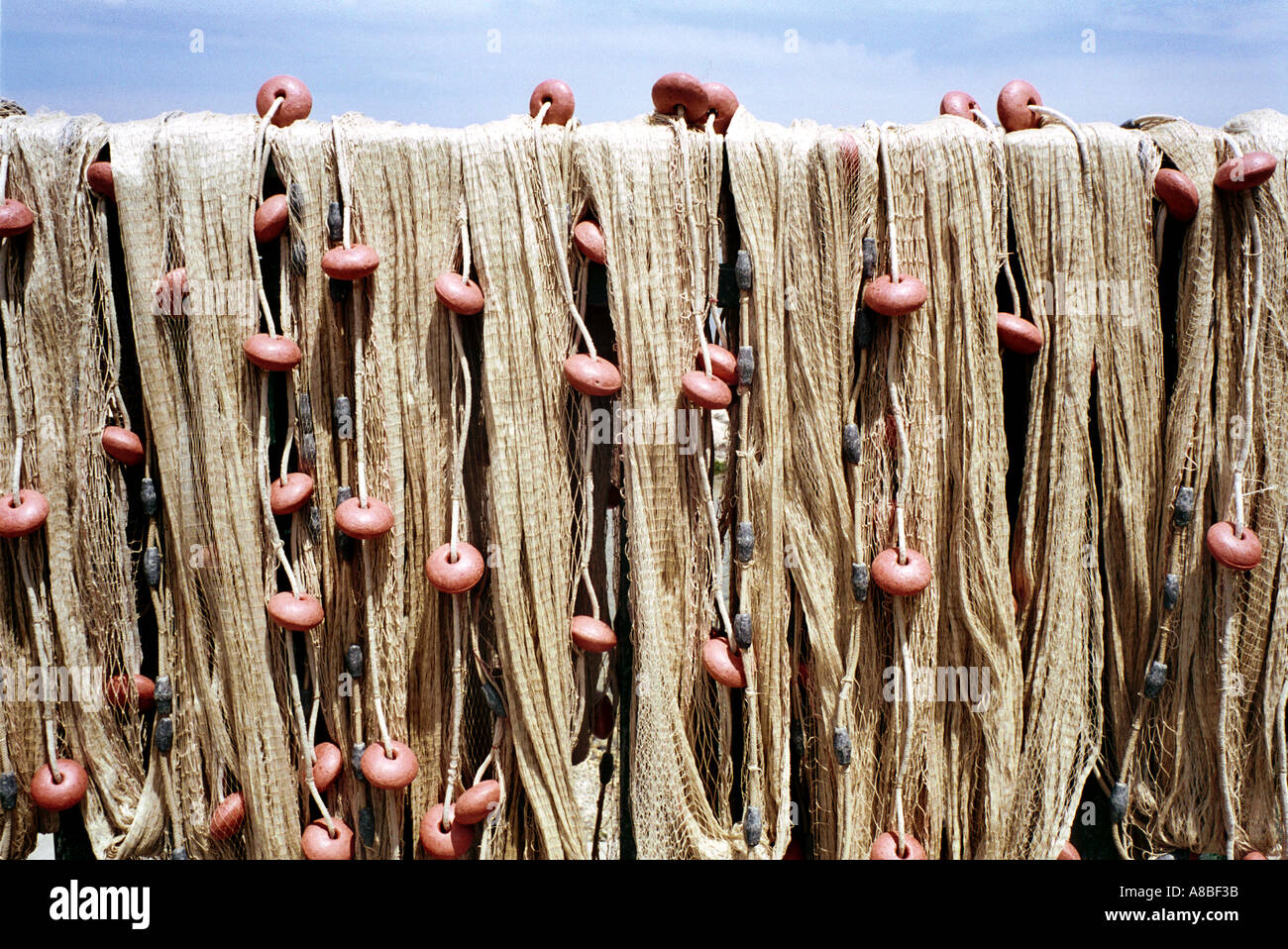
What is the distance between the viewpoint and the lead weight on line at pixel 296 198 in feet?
5.34

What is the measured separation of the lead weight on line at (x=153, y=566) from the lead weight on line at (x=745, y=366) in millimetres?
1091

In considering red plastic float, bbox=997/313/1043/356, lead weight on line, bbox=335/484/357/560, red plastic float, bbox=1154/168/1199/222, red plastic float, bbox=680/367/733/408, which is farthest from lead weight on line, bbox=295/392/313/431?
red plastic float, bbox=1154/168/1199/222

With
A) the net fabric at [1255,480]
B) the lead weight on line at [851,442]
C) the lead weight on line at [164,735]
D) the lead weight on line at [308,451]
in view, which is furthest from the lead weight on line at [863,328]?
the lead weight on line at [164,735]

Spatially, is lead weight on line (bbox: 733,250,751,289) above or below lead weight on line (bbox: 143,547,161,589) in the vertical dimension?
above

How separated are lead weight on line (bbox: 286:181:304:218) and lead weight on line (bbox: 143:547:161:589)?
2.14ft

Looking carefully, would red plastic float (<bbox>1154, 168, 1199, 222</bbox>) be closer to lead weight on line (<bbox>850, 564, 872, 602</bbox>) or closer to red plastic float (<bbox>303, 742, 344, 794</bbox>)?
lead weight on line (<bbox>850, 564, 872, 602</bbox>)

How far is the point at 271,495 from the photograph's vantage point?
166cm

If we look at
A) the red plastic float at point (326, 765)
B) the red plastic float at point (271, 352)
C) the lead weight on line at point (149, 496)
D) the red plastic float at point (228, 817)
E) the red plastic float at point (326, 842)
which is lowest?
the red plastic float at point (326, 842)

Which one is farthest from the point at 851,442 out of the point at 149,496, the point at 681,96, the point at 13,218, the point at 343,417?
the point at 13,218

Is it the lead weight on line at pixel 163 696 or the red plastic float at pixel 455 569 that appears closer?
the red plastic float at pixel 455 569

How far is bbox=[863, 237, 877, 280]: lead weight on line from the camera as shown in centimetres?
164

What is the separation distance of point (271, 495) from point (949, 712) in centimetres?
128

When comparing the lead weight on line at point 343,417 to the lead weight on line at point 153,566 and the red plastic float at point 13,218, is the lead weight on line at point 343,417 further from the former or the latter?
the red plastic float at point 13,218

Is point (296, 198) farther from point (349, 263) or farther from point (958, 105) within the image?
point (958, 105)
